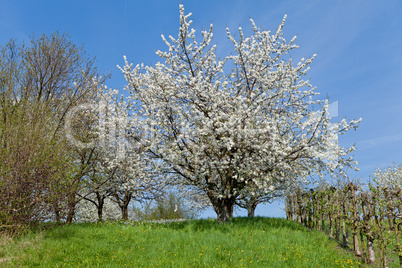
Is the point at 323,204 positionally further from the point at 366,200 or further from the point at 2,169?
the point at 2,169

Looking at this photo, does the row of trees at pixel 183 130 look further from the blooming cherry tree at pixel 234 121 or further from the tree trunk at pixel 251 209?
the tree trunk at pixel 251 209

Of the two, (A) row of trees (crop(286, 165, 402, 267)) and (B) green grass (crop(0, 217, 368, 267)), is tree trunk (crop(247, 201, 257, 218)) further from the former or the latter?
(B) green grass (crop(0, 217, 368, 267))

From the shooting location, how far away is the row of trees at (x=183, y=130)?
13.0 meters

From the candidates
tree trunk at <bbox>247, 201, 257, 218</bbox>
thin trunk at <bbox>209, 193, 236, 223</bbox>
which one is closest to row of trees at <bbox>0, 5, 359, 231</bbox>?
thin trunk at <bbox>209, 193, 236, 223</bbox>

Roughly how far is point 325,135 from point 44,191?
41.4 ft

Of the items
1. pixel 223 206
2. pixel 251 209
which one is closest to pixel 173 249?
pixel 223 206

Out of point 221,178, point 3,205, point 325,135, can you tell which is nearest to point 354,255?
point 325,135

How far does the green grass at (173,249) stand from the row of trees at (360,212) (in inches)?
43.1

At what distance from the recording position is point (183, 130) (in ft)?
44.9

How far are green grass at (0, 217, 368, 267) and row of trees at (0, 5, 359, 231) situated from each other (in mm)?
1698

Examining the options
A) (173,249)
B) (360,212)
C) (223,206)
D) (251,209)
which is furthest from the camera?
(251,209)

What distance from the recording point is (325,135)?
44.9 feet

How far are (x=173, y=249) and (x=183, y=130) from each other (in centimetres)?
513

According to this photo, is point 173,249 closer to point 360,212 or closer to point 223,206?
point 223,206
